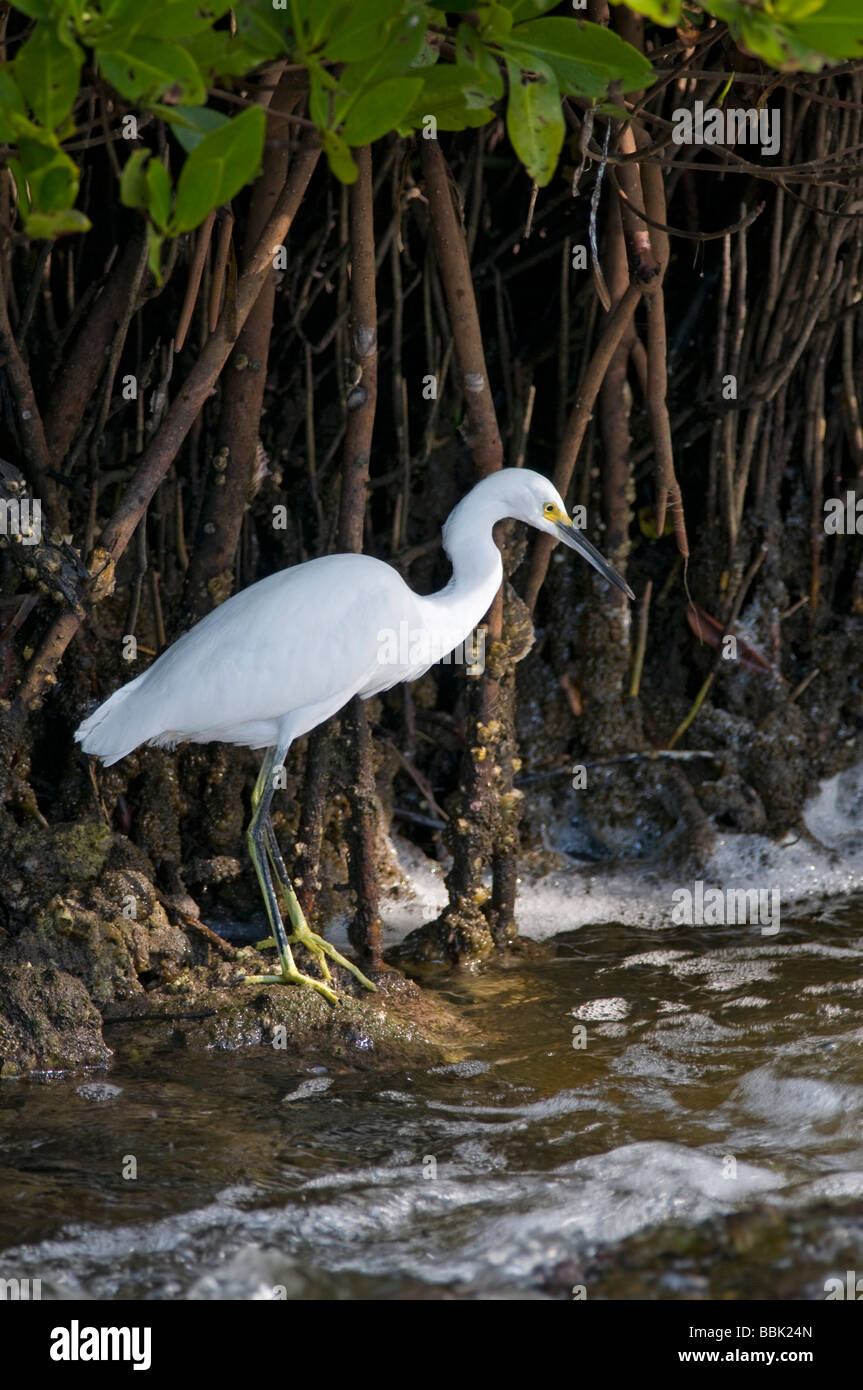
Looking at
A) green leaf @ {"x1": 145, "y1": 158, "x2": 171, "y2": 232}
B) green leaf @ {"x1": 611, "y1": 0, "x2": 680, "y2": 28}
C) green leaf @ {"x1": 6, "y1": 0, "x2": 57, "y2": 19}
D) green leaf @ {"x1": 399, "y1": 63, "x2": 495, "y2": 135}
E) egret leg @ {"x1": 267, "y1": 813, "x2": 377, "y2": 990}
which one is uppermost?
green leaf @ {"x1": 399, "y1": 63, "x2": 495, "y2": 135}

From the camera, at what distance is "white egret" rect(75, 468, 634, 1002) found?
11.7 ft

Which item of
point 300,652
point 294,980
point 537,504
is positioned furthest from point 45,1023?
point 537,504

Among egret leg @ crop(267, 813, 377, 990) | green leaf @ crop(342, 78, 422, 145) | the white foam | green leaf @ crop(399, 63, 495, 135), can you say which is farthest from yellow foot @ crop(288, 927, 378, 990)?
green leaf @ crop(342, 78, 422, 145)

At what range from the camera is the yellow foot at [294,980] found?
11.3 ft

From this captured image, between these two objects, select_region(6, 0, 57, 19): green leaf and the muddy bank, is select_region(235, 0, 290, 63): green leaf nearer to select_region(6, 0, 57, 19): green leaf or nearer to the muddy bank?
select_region(6, 0, 57, 19): green leaf

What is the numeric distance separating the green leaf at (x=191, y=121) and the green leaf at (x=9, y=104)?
22cm

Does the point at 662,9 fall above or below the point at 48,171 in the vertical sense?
above

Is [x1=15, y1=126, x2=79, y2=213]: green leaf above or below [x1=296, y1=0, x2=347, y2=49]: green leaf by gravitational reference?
below

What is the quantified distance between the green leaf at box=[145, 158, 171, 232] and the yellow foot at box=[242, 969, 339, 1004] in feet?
6.78

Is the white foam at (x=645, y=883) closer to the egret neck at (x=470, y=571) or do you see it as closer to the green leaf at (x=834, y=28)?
the egret neck at (x=470, y=571)

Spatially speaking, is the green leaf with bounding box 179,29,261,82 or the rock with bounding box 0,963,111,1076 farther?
the rock with bounding box 0,963,111,1076

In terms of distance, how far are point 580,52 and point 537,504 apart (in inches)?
61.8

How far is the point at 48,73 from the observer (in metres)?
1.95

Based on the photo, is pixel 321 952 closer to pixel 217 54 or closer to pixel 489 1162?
pixel 489 1162
